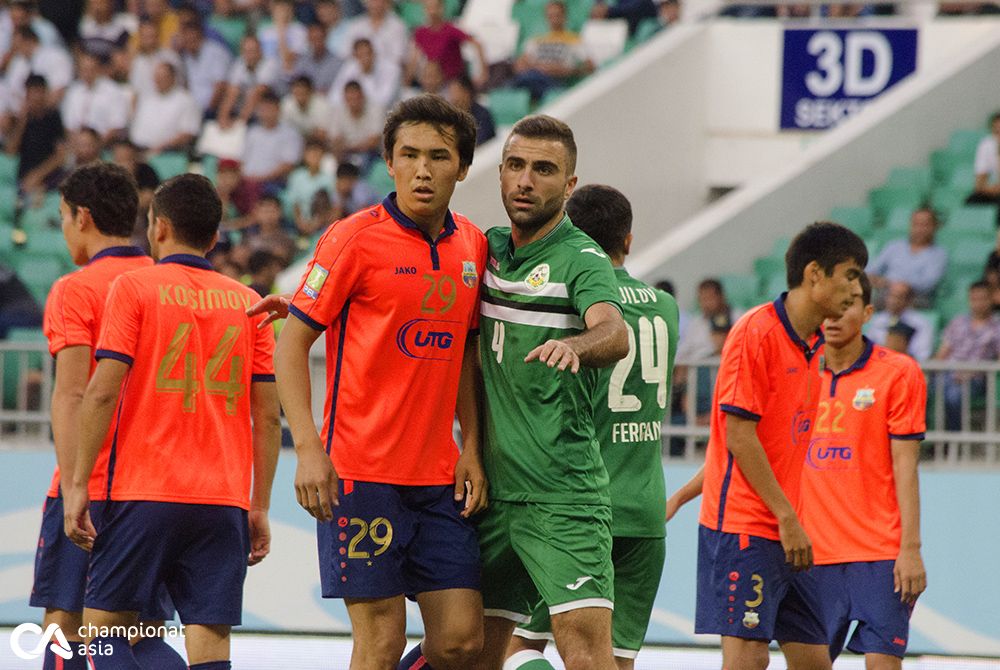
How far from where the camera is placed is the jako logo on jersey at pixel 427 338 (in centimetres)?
554

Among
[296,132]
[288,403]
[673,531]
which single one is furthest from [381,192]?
[288,403]

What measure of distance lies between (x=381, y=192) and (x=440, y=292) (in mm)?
9834

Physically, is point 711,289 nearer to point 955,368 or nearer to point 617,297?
point 955,368

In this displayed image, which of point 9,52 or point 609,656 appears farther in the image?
point 9,52

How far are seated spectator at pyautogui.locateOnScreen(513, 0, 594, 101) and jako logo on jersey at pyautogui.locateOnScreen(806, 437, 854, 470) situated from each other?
10.1m

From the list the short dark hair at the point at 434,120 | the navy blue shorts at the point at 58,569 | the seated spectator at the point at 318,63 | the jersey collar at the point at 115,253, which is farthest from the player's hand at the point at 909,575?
the seated spectator at the point at 318,63

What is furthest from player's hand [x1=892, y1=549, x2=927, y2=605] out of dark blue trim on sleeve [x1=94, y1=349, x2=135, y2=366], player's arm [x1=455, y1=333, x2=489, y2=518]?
dark blue trim on sleeve [x1=94, y1=349, x2=135, y2=366]

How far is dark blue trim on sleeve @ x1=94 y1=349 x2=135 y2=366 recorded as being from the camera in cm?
609

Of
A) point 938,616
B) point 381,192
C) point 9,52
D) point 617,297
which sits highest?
point 9,52

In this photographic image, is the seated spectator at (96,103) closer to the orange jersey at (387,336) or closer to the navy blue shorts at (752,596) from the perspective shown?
the navy blue shorts at (752,596)

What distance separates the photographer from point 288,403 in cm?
541

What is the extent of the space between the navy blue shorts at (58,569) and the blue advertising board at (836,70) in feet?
36.1

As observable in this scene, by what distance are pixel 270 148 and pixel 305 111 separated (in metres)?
0.59

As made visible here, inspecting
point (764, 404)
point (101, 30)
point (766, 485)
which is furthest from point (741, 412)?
point (101, 30)
